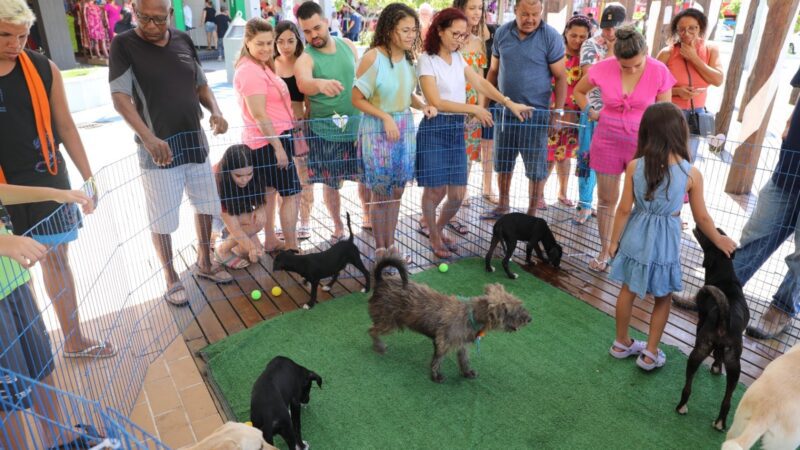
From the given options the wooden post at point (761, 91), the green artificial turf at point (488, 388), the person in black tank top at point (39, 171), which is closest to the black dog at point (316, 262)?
the green artificial turf at point (488, 388)

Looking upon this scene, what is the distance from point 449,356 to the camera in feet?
12.6

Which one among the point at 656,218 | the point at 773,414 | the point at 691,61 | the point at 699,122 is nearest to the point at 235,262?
the point at 656,218

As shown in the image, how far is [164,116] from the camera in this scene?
13.3ft

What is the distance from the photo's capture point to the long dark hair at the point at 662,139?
317 cm

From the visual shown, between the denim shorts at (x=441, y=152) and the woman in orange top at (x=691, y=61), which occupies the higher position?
the woman in orange top at (x=691, y=61)

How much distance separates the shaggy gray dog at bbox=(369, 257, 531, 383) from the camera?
3.38 m

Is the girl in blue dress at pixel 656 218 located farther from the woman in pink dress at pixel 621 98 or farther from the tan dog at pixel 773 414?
the woman in pink dress at pixel 621 98

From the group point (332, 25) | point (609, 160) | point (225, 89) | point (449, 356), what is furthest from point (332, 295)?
point (332, 25)

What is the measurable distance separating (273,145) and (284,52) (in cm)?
115

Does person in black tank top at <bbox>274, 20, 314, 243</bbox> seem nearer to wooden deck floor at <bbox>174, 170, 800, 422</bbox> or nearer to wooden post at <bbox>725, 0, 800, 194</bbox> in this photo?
wooden deck floor at <bbox>174, 170, 800, 422</bbox>

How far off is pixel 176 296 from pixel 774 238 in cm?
454

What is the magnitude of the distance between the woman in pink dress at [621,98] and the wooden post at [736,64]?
3245 millimetres

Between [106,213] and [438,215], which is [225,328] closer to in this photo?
[106,213]

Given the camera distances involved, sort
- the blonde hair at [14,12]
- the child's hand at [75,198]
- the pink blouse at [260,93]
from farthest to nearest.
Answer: the pink blouse at [260,93] < the blonde hair at [14,12] < the child's hand at [75,198]
